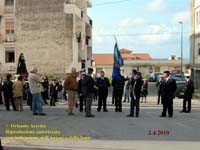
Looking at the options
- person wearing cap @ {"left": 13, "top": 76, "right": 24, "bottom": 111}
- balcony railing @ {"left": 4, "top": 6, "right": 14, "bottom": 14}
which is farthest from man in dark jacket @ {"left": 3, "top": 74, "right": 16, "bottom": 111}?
balcony railing @ {"left": 4, "top": 6, "right": 14, "bottom": 14}

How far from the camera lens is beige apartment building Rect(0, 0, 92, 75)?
47906 millimetres

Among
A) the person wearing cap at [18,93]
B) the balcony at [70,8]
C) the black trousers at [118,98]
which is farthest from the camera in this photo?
the balcony at [70,8]

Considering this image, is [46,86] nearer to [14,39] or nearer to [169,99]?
[169,99]

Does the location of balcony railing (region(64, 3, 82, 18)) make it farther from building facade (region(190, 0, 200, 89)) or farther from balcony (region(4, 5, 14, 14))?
building facade (region(190, 0, 200, 89))

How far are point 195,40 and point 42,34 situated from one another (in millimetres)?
16442

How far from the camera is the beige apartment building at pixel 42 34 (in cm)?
4791

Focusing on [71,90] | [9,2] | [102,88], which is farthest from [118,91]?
[9,2]

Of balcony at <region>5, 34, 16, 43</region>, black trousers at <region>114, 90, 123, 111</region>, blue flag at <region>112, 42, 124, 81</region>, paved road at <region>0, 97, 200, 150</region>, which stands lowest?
paved road at <region>0, 97, 200, 150</region>

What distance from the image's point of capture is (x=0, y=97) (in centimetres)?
2378

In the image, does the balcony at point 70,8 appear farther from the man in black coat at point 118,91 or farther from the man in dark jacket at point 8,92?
the man in black coat at point 118,91

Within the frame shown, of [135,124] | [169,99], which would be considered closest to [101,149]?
[135,124]

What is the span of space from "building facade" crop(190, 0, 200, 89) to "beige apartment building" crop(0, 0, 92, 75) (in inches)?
487

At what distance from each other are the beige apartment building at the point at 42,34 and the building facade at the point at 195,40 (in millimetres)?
12359

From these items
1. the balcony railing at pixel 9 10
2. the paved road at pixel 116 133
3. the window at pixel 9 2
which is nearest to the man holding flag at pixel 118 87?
the paved road at pixel 116 133
